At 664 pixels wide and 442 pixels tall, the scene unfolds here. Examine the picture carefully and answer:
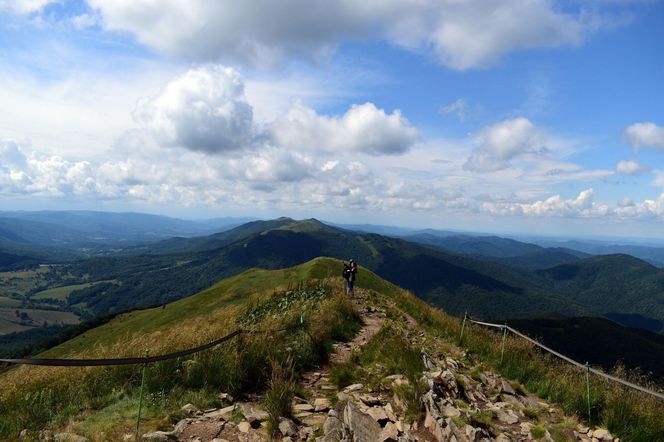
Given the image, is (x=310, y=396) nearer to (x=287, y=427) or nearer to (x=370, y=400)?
(x=370, y=400)

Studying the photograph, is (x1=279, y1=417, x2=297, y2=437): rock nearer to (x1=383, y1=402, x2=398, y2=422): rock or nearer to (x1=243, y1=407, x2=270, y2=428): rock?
(x1=243, y1=407, x2=270, y2=428): rock

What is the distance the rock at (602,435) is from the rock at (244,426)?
7234mm

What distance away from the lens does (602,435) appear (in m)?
7.74

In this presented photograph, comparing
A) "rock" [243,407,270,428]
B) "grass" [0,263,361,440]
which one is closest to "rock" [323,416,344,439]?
"rock" [243,407,270,428]

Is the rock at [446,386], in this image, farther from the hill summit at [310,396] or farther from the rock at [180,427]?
the rock at [180,427]

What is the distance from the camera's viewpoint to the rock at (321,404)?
8.35m

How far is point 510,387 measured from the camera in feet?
34.6

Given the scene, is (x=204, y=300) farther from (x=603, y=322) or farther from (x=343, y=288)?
(x=603, y=322)

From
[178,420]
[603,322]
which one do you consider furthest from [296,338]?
[603,322]

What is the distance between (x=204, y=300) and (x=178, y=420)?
73222mm

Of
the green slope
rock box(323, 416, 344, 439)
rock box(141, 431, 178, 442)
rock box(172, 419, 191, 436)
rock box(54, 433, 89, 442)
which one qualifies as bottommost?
the green slope

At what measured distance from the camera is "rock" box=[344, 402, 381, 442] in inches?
271

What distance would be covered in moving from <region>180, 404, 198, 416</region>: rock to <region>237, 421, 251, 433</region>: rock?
105cm

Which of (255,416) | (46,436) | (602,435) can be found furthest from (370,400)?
(46,436)
